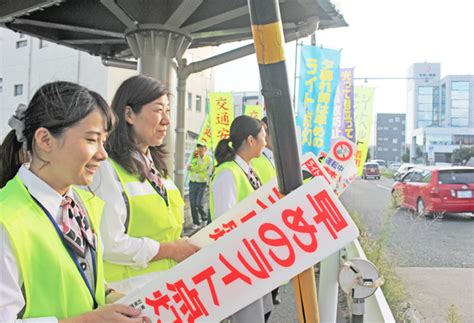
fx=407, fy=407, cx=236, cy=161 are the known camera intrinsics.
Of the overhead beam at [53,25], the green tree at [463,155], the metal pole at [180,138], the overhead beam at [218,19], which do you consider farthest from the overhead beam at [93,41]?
the green tree at [463,155]

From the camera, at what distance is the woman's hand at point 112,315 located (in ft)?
3.73

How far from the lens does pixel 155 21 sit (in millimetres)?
4215

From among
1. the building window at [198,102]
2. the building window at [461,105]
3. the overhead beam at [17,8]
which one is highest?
the building window at [461,105]

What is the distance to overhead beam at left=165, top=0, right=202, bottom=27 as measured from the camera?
12.9 ft

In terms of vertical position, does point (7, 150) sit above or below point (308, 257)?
above

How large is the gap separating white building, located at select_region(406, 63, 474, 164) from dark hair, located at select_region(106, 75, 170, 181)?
40024 millimetres

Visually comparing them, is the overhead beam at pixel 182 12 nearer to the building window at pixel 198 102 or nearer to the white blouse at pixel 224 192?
the white blouse at pixel 224 192

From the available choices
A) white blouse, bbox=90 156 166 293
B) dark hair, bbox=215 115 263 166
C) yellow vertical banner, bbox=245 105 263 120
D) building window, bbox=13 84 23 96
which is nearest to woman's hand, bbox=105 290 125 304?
white blouse, bbox=90 156 166 293

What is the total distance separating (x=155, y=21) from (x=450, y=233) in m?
8.14

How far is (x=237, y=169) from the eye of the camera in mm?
2838

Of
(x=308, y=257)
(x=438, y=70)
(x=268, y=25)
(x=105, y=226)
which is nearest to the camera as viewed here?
(x=268, y=25)

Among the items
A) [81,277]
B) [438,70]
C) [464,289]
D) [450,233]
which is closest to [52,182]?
[81,277]

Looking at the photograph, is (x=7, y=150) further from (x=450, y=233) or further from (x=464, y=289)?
(x=450, y=233)

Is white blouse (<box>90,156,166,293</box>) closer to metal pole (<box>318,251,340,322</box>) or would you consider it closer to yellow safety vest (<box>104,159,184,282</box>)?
yellow safety vest (<box>104,159,184,282</box>)
